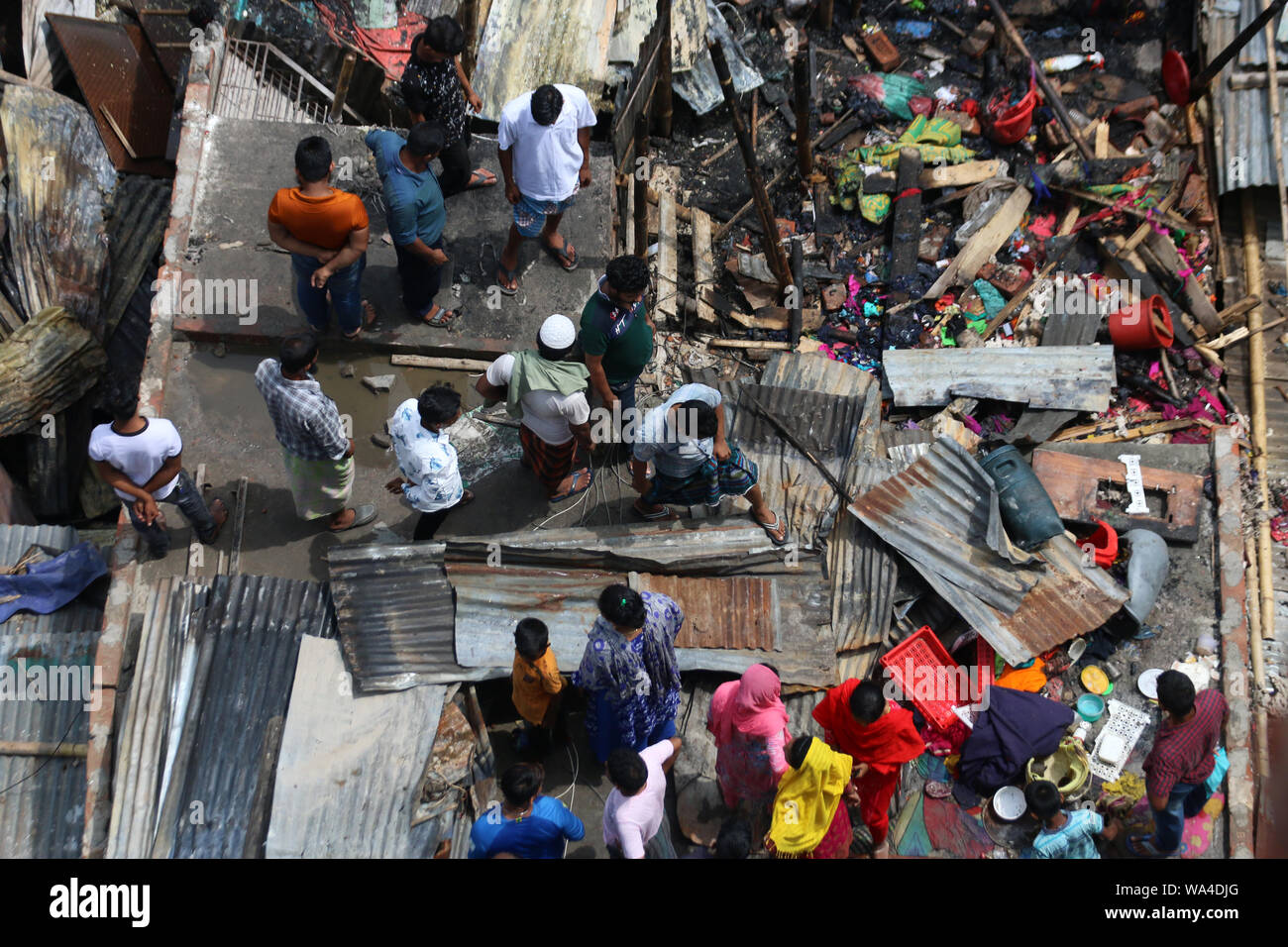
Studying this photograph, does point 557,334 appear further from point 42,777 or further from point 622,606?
point 42,777

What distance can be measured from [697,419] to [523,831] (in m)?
2.45

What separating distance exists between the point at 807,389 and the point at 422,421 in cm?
388

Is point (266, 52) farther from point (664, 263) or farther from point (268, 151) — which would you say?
point (664, 263)

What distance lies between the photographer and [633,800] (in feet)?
16.3

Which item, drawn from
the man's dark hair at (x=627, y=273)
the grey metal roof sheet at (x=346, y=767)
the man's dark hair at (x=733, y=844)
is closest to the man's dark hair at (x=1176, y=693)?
the man's dark hair at (x=733, y=844)

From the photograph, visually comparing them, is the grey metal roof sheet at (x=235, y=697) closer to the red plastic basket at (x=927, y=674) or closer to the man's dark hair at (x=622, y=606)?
the man's dark hair at (x=622, y=606)

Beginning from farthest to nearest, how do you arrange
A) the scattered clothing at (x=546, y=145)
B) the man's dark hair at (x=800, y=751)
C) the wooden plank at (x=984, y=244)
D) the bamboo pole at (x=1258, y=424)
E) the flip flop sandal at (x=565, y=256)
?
the wooden plank at (x=984, y=244), the flip flop sandal at (x=565, y=256), the bamboo pole at (x=1258, y=424), the scattered clothing at (x=546, y=145), the man's dark hair at (x=800, y=751)

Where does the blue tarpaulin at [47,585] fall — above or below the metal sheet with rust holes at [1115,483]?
below

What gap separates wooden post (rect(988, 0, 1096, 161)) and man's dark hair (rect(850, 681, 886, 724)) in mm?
7746

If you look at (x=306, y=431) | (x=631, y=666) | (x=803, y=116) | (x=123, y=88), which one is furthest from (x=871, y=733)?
(x=123, y=88)

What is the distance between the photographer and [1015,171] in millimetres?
10727

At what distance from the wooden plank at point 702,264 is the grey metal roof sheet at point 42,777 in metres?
6.16

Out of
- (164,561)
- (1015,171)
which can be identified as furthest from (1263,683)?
(164,561)

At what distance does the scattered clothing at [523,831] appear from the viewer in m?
4.89
